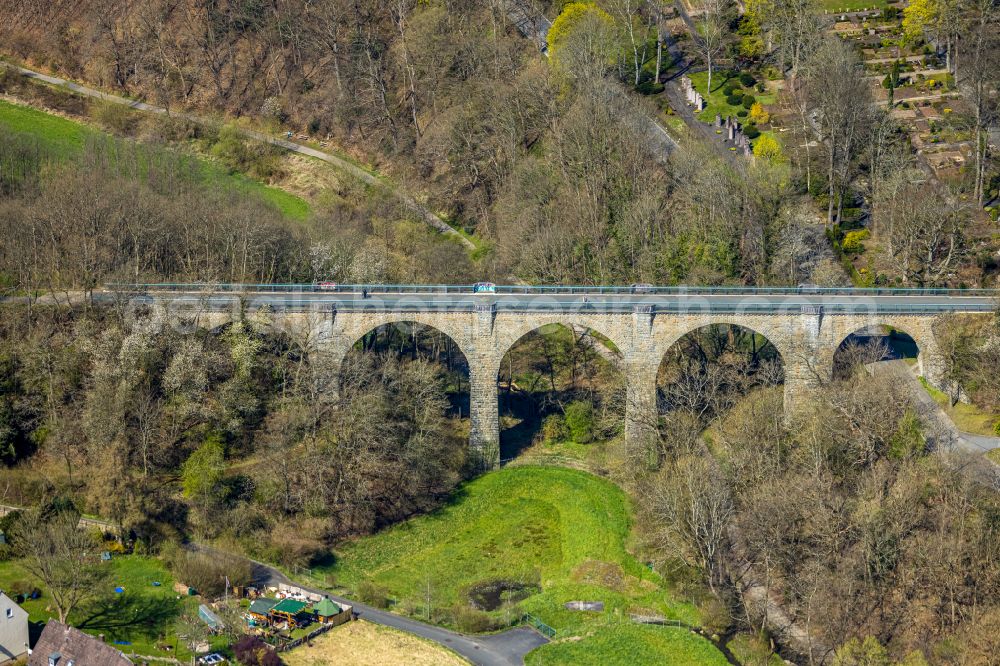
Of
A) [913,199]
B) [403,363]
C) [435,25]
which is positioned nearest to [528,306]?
[403,363]

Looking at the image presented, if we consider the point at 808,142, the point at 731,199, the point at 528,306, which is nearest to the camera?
the point at 528,306

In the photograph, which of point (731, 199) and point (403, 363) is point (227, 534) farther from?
point (731, 199)

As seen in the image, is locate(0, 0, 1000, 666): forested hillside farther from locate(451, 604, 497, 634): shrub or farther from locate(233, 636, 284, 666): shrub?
locate(233, 636, 284, 666): shrub

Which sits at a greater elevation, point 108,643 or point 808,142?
point 808,142

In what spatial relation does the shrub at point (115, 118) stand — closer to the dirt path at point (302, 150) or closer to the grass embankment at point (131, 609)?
the dirt path at point (302, 150)

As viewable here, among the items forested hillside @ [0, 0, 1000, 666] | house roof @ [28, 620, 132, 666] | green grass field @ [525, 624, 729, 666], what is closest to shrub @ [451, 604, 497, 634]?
forested hillside @ [0, 0, 1000, 666]

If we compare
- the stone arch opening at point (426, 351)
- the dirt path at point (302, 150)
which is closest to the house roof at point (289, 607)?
the stone arch opening at point (426, 351)

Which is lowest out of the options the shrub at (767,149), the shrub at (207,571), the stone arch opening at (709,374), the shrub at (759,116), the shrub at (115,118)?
the shrub at (207,571)
